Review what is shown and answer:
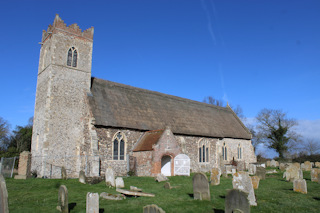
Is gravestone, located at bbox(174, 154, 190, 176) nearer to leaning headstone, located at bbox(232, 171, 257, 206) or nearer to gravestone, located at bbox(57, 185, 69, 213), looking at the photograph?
leaning headstone, located at bbox(232, 171, 257, 206)

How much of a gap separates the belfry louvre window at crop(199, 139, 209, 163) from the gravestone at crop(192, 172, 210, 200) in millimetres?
15937

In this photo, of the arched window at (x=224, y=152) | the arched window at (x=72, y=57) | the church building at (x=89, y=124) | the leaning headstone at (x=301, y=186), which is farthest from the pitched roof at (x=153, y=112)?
the leaning headstone at (x=301, y=186)

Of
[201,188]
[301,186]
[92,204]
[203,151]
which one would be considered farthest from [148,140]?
[92,204]

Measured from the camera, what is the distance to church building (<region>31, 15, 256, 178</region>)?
1899cm

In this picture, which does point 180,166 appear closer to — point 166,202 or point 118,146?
point 118,146

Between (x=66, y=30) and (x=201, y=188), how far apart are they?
1802 cm

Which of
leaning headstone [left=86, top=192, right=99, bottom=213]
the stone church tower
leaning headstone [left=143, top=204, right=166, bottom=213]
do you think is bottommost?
leaning headstone [left=86, top=192, right=99, bottom=213]

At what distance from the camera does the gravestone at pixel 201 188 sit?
32.0ft

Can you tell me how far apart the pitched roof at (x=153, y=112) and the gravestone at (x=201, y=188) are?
35.7 ft

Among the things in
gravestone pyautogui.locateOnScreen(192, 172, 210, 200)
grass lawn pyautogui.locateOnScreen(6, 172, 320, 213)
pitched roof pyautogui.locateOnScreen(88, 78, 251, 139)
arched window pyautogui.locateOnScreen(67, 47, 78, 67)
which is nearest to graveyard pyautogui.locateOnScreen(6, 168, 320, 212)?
grass lawn pyautogui.locateOnScreen(6, 172, 320, 213)

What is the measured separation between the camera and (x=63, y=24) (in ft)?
70.8

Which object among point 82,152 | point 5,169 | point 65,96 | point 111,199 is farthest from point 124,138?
point 111,199

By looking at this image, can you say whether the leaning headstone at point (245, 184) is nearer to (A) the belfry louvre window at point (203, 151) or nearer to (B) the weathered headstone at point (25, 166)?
(B) the weathered headstone at point (25, 166)

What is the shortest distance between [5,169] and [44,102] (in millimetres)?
5586
